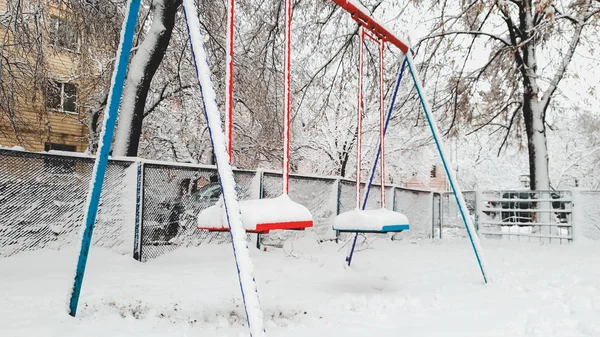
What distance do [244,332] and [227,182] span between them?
1313 mm

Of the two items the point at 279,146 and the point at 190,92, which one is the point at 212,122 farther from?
the point at 279,146

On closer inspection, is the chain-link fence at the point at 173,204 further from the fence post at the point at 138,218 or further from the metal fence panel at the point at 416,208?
the metal fence panel at the point at 416,208

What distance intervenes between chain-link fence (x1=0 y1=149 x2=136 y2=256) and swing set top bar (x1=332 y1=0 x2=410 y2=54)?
3.68 metres

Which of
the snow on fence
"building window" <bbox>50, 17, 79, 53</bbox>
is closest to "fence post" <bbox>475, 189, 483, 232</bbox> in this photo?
the snow on fence

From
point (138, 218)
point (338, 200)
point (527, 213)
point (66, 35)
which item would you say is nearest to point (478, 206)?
point (527, 213)

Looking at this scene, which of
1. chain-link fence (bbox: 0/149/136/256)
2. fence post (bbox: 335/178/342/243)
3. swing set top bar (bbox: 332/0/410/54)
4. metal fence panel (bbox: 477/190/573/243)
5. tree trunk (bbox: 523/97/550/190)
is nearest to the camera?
swing set top bar (bbox: 332/0/410/54)

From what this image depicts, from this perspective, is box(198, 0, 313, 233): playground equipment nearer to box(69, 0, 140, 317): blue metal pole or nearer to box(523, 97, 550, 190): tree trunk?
box(69, 0, 140, 317): blue metal pole

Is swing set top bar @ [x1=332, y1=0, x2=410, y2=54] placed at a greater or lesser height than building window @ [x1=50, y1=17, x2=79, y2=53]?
lesser

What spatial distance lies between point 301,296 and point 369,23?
270cm

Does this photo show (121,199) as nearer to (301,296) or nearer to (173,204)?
(173,204)

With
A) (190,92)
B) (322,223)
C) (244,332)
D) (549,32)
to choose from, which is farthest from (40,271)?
(190,92)

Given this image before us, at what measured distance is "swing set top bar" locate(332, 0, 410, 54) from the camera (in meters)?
4.00

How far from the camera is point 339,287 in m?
4.96

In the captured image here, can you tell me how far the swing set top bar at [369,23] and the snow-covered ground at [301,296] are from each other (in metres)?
2.57
